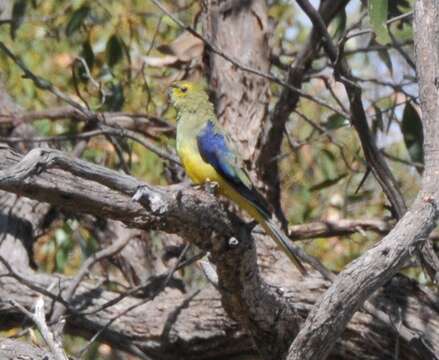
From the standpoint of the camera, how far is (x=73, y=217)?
18.0ft

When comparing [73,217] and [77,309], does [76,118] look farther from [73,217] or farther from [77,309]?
[77,309]

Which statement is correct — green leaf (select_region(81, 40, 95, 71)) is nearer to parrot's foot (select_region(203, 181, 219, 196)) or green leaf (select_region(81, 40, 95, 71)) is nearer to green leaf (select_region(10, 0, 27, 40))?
green leaf (select_region(10, 0, 27, 40))

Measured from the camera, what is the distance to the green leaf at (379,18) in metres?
4.15

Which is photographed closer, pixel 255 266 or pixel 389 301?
pixel 255 266

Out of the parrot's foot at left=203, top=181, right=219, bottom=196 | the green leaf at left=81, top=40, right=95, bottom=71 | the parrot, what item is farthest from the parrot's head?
the green leaf at left=81, top=40, right=95, bottom=71

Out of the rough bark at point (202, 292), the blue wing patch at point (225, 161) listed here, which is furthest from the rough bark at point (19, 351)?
the blue wing patch at point (225, 161)

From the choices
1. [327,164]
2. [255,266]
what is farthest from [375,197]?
[255,266]

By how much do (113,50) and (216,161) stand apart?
170 cm

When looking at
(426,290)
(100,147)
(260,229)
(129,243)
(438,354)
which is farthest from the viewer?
(100,147)

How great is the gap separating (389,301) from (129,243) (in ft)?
5.15

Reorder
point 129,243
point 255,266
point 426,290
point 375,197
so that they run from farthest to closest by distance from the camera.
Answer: point 375,197 < point 129,243 < point 426,290 < point 255,266

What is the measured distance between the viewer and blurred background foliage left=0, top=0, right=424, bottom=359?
223 inches

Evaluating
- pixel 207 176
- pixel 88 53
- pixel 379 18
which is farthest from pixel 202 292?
pixel 88 53

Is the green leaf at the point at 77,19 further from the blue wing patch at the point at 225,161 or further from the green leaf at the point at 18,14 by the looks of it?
the blue wing patch at the point at 225,161
